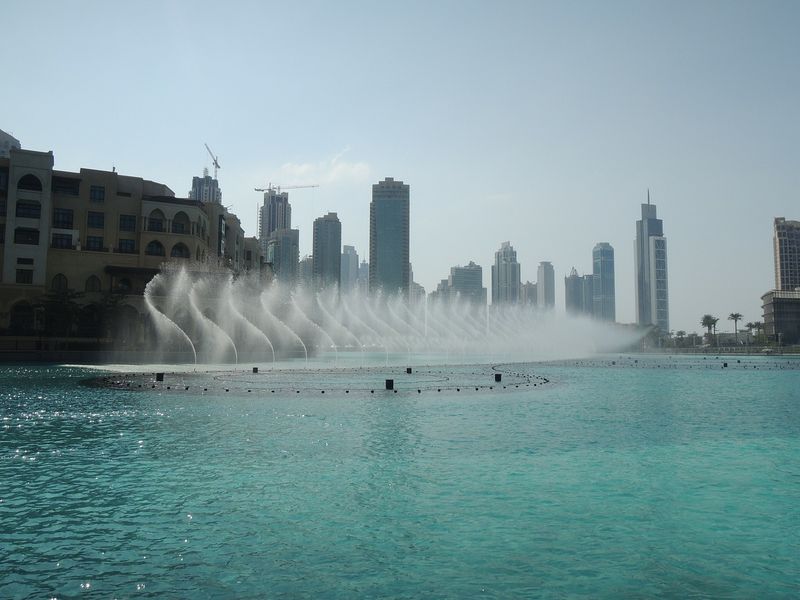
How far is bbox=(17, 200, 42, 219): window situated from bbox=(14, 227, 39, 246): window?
1.87 meters

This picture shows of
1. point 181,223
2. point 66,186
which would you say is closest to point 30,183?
point 66,186

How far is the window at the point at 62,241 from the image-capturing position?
283ft

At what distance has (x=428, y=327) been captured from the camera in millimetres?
101500

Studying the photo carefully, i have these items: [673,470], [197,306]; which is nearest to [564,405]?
[673,470]

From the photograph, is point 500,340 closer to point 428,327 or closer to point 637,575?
point 428,327

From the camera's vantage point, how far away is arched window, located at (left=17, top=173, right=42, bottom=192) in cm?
8450

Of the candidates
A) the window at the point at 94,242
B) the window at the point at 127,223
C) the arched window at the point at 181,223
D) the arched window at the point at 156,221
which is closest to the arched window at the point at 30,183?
the window at the point at 94,242

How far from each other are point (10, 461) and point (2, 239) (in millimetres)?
80144

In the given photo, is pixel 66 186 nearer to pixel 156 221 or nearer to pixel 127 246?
pixel 127 246

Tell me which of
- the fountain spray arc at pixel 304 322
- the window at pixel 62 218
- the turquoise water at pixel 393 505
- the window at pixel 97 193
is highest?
the window at pixel 97 193

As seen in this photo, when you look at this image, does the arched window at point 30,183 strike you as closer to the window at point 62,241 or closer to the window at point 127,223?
the window at point 62,241

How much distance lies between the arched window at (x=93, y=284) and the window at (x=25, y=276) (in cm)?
687

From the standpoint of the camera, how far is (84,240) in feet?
289

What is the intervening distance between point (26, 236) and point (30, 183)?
7.63 m
